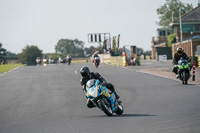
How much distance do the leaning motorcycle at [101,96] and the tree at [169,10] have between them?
105 m

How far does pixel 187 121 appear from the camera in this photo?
363 inches

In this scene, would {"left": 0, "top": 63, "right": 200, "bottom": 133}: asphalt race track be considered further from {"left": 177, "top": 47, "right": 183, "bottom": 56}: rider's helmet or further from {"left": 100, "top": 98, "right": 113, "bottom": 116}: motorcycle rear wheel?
{"left": 177, "top": 47, "right": 183, "bottom": 56}: rider's helmet

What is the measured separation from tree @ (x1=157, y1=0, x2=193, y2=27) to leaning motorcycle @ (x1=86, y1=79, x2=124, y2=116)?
344 ft

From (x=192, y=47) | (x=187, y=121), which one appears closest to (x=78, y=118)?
(x=187, y=121)

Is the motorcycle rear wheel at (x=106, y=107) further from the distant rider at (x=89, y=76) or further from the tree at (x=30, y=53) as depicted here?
the tree at (x=30, y=53)

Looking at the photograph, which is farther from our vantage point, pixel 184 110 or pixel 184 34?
pixel 184 34

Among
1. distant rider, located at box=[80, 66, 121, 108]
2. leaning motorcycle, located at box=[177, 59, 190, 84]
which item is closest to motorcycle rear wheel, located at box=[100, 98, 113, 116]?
distant rider, located at box=[80, 66, 121, 108]

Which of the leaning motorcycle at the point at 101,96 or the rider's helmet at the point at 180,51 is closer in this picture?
the leaning motorcycle at the point at 101,96

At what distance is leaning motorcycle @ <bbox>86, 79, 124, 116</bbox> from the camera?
34.1 feet

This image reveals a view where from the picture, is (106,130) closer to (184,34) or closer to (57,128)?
(57,128)

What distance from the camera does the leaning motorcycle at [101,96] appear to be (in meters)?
10.4

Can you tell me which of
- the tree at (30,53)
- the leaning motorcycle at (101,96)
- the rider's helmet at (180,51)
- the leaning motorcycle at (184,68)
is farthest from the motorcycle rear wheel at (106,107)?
the tree at (30,53)

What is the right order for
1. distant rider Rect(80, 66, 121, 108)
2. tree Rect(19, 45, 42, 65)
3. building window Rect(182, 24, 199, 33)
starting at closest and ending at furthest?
distant rider Rect(80, 66, 121, 108) → building window Rect(182, 24, 199, 33) → tree Rect(19, 45, 42, 65)

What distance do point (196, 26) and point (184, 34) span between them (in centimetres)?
281
